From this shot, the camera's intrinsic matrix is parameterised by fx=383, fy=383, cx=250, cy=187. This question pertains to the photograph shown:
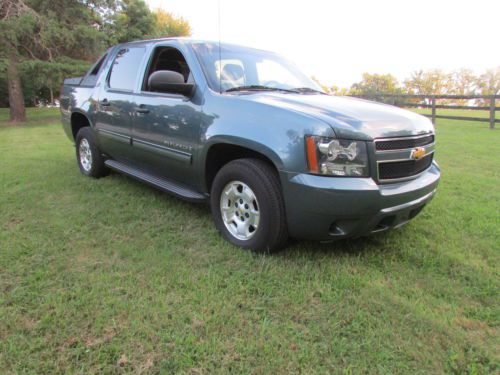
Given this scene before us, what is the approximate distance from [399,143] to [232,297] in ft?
5.27

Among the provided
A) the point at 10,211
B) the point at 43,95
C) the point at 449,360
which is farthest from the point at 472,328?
the point at 43,95

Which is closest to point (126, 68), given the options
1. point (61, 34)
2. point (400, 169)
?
point (400, 169)

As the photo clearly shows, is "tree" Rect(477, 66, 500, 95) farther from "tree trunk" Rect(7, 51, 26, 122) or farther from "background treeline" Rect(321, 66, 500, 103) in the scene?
"tree trunk" Rect(7, 51, 26, 122)

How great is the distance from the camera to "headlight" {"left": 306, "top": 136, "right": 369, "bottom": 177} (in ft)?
8.34

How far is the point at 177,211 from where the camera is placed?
4.04 metres

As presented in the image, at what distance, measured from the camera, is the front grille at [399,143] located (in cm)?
266

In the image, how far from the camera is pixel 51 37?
44.8 ft

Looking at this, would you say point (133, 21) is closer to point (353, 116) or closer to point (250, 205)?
point (250, 205)

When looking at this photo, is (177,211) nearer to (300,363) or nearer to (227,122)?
(227,122)

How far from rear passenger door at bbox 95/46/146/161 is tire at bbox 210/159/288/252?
5.17 ft

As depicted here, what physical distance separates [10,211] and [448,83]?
48.7 metres

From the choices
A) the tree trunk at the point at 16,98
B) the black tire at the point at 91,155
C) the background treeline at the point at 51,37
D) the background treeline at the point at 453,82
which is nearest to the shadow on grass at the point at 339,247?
the black tire at the point at 91,155

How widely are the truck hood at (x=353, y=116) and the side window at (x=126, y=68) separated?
1.74m

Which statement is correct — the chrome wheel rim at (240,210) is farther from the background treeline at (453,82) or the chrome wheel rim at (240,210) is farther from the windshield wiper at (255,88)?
the background treeline at (453,82)
